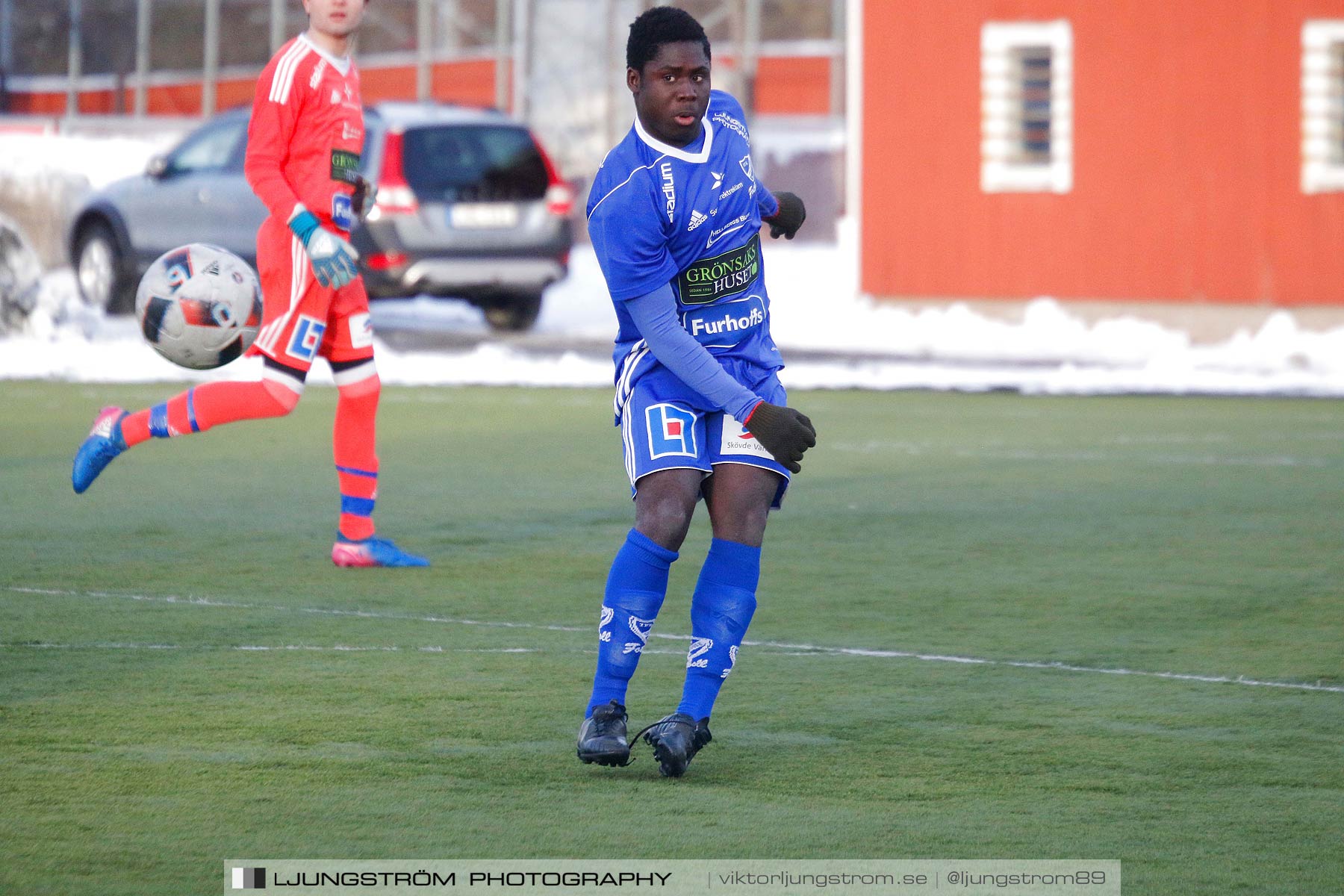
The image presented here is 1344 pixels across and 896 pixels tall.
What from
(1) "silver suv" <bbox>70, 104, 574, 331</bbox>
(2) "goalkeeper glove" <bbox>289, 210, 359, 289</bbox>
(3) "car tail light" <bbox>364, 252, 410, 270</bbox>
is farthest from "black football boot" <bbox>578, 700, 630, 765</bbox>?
(3) "car tail light" <bbox>364, 252, 410, 270</bbox>

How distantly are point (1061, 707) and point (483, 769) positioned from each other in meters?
1.67

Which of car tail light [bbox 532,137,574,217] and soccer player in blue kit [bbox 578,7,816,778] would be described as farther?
car tail light [bbox 532,137,574,217]

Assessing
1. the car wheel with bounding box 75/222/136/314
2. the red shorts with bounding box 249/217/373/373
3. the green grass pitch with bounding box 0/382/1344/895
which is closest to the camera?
the green grass pitch with bounding box 0/382/1344/895

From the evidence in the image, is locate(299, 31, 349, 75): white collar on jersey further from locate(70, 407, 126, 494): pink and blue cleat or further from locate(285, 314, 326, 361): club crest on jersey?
locate(70, 407, 126, 494): pink and blue cleat

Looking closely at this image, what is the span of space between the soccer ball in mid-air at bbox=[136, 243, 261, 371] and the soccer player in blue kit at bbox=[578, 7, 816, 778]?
3.62 meters

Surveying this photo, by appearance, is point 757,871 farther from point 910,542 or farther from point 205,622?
point 910,542

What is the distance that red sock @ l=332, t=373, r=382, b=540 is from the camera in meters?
8.19

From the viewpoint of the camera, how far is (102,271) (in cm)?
2158

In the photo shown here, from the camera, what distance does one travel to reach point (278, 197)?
7.93m

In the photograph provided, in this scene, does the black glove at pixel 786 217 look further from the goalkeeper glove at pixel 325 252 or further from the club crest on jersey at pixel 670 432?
the goalkeeper glove at pixel 325 252

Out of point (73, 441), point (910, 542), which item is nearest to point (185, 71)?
point (73, 441)

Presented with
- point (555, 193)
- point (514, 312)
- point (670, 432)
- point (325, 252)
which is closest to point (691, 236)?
point (670, 432)

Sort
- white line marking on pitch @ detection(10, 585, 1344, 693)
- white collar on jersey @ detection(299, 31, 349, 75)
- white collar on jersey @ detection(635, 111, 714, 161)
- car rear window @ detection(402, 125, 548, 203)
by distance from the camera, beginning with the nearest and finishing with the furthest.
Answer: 1. white collar on jersey @ detection(635, 111, 714, 161)
2. white line marking on pitch @ detection(10, 585, 1344, 693)
3. white collar on jersey @ detection(299, 31, 349, 75)
4. car rear window @ detection(402, 125, 548, 203)

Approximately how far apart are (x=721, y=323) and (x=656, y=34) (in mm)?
711
